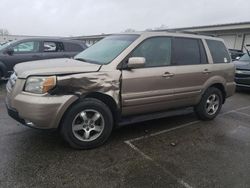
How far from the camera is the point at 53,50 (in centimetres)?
934

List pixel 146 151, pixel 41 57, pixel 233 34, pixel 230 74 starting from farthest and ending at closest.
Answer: pixel 233 34 < pixel 41 57 < pixel 230 74 < pixel 146 151

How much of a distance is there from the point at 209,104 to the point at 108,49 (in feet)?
8.60

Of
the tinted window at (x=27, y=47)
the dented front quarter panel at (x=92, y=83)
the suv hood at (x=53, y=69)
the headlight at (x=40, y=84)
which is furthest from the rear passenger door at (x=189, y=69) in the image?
the tinted window at (x=27, y=47)

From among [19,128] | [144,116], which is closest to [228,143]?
[144,116]

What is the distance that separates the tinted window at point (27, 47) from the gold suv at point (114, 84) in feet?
16.4

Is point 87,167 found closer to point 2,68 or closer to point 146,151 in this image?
point 146,151

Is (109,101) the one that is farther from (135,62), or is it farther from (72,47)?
(72,47)

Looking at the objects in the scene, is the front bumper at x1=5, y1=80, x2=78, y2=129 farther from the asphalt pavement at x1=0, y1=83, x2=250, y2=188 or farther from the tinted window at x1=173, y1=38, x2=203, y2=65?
the tinted window at x1=173, y1=38, x2=203, y2=65

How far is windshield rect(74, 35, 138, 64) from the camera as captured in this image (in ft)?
13.5

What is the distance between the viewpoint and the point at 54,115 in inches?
133

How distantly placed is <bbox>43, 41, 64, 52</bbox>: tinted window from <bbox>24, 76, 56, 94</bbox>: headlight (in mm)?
6108

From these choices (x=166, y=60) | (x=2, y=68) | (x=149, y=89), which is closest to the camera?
(x=149, y=89)

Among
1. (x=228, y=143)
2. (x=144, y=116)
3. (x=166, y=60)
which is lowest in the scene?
(x=228, y=143)

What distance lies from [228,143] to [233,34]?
60.2 feet
